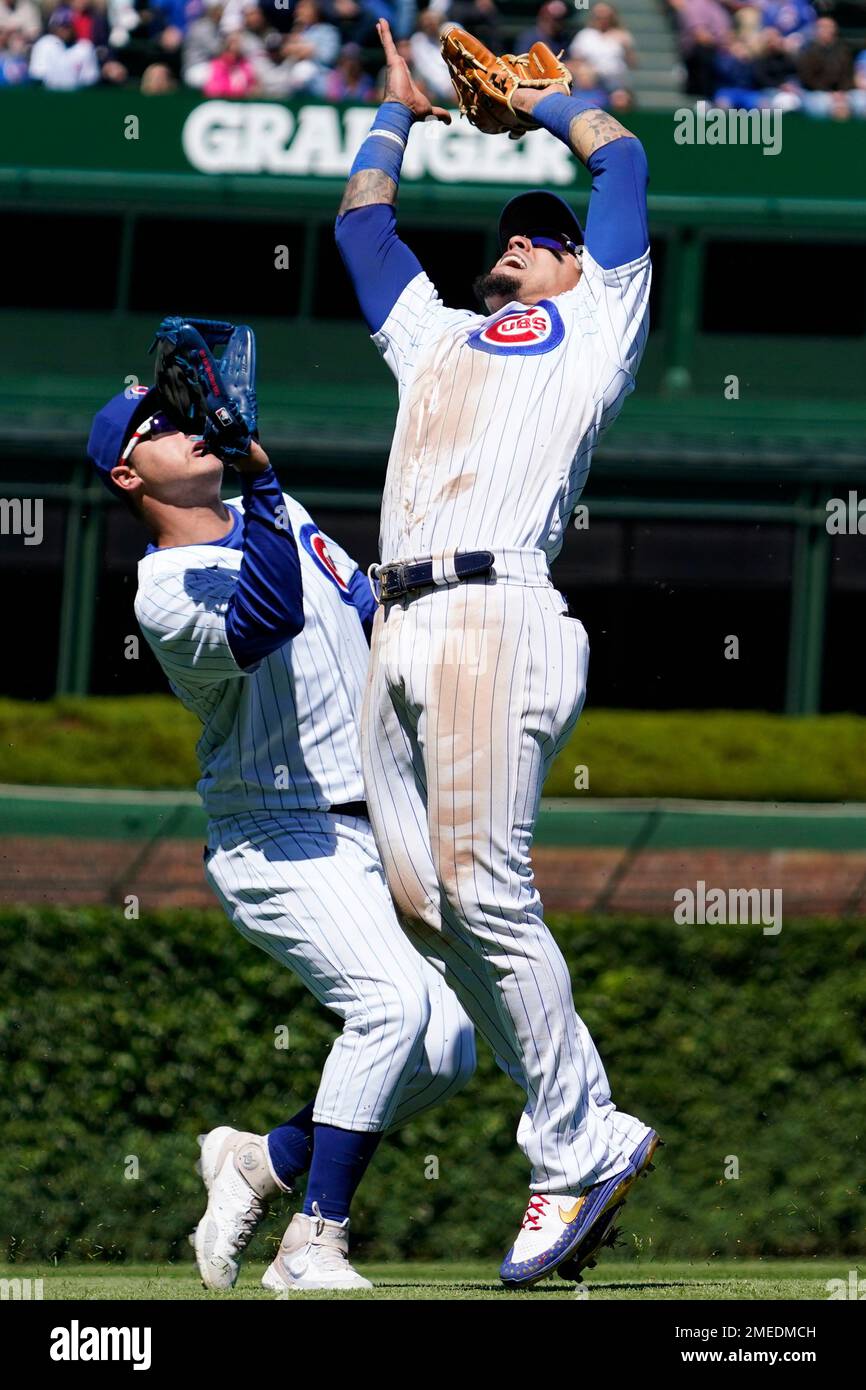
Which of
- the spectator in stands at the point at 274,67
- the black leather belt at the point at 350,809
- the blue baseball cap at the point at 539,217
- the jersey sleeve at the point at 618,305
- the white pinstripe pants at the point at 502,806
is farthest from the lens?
the spectator in stands at the point at 274,67

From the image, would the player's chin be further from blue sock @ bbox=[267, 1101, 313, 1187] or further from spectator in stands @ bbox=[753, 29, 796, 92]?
spectator in stands @ bbox=[753, 29, 796, 92]

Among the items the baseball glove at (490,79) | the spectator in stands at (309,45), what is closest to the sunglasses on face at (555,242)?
A: the baseball glove at (490,79)

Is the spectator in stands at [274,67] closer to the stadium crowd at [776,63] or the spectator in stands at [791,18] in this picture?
the stadium crowd at [776,63]

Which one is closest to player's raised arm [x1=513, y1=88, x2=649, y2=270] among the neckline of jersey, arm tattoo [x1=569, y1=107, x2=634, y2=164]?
arm tattoo [x1=569, y1=107, x2=634, y2=164]

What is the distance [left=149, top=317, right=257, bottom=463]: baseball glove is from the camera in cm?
378

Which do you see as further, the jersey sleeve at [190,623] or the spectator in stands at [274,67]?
the spectator in stands at [274,67]

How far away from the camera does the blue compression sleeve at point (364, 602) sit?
4504 millimetres

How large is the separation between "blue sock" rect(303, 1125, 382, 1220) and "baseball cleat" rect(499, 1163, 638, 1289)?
565 millimetres

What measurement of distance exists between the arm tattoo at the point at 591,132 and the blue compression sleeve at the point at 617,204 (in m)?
0.01

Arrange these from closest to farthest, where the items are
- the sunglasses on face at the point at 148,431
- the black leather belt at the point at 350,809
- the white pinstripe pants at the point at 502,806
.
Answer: the white pinstripe pants at the point at 502,806
the black leather belt at the point at 350,809
the sunglasses on face at the point at 148,431

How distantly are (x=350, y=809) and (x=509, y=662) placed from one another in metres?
0.88

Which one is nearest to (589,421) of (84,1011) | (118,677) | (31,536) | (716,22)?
(84,1011)

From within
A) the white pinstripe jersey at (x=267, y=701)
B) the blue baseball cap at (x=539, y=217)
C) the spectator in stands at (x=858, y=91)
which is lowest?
the white pinstripe jersey at (x=267, y=701)

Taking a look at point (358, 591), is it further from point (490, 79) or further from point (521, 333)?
point (490, 79)
